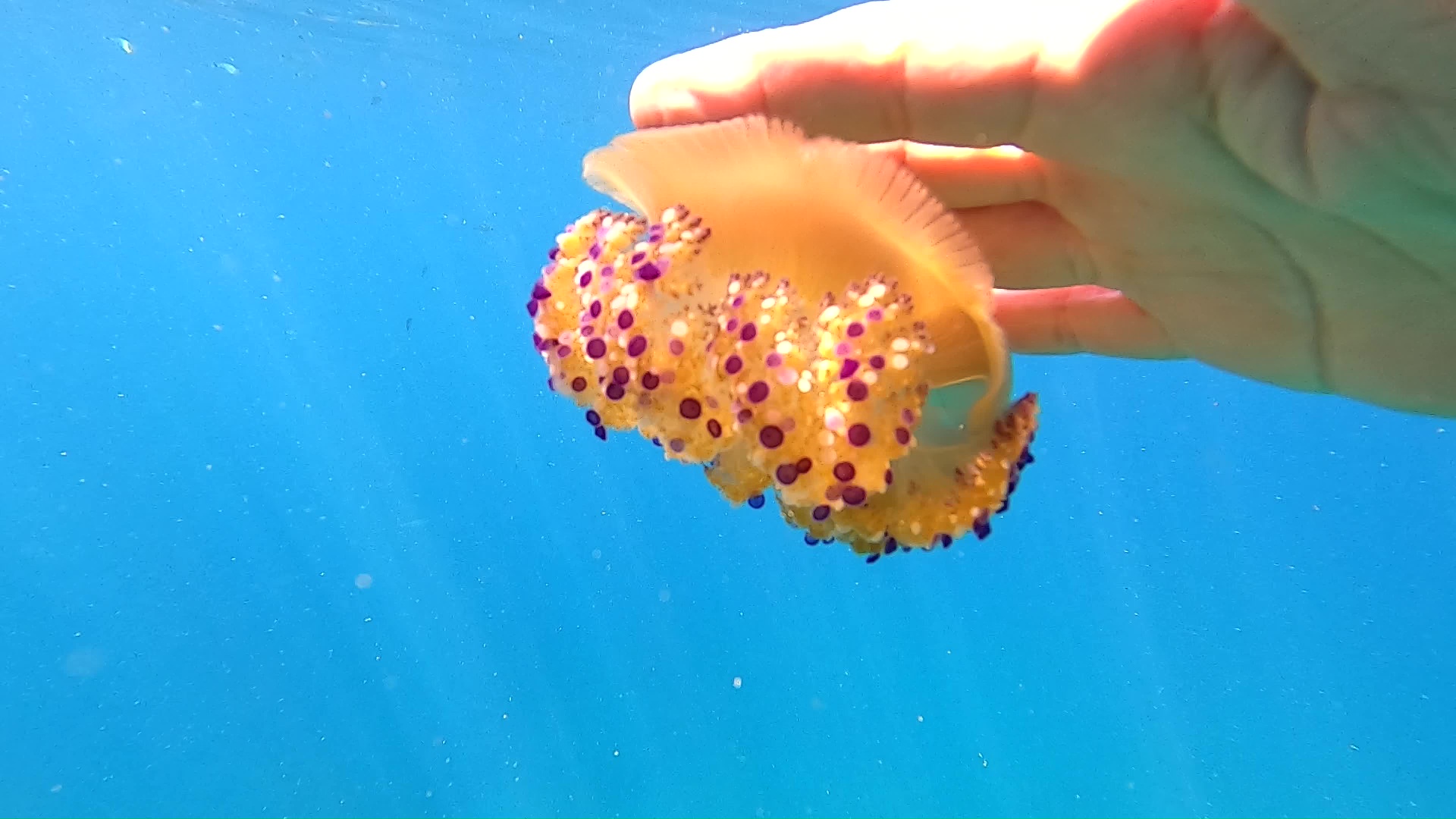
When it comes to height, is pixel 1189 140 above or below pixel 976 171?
above

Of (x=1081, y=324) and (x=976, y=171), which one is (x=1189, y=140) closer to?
(x=976, y=171)

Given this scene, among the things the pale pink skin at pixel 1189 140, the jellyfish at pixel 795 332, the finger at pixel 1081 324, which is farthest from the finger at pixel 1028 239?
the jellyfish at pixel 795 332

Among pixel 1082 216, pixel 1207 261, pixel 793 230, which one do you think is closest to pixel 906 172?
pixel 793 230

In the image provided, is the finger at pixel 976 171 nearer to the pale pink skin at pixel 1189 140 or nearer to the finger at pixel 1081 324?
the pale pink skin at pixel 1189 140

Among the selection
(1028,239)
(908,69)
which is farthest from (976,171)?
(908,69)

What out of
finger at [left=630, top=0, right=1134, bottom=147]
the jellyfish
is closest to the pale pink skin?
finger at [left=630, top=0, right=1134, bottom=147]

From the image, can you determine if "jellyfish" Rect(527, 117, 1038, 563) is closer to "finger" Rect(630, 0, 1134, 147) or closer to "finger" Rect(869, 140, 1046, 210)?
"finger" Rect(630, 0, 1134, 147)

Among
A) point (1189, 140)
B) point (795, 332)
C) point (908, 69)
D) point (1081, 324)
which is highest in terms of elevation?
point (908, 69)
